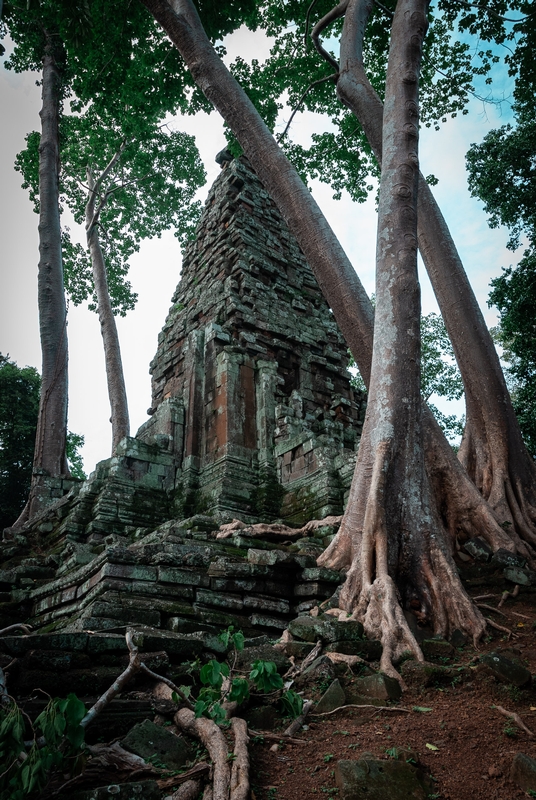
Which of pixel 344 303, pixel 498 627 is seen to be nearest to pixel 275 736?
pixel 498 627

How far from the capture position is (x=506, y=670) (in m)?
3.05

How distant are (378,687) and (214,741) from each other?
1088 mm

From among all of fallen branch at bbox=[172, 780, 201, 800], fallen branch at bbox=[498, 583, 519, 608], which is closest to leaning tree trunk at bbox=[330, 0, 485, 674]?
fallen branch at bbox=[498, 583, 519, 608]

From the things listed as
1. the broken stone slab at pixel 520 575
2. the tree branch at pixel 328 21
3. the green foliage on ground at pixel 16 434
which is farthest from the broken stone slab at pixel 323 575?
the green foliage on ground at pixel 16 434

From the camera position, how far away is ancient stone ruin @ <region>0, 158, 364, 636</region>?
472cm

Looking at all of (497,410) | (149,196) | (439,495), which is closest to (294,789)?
(439,495)

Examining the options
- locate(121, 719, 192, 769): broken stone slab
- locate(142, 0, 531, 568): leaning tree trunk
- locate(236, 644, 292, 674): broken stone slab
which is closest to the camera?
locate(121, 719, 192, 769): broken stone slab

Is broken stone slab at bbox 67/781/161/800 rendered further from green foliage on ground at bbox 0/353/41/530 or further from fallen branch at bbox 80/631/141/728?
green foliage on ground at bbox 0/353/41/530

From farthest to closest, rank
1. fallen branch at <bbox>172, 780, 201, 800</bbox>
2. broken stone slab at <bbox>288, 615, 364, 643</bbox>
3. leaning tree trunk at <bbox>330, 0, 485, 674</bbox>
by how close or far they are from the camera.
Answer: leaning tree trunk at <bbox>330, 0, 485, 674</bbox> → broken stone slab at <bbox>288, 615, 364, 643</bbox> → fallen branch at <bbox>172, 780, 201, 800</bbox>

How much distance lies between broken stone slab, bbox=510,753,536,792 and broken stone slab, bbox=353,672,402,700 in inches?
35.4

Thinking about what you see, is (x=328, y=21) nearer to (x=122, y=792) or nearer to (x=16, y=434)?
(x=122, y=792)

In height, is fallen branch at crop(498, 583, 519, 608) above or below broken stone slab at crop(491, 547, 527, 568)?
below

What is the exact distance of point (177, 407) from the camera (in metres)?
9.99

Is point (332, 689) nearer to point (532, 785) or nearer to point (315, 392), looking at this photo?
point (532, 785)
